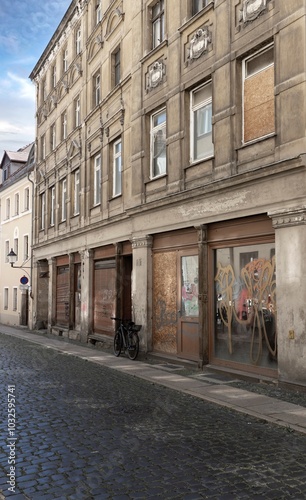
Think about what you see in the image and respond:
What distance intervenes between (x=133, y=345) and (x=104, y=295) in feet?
14.4

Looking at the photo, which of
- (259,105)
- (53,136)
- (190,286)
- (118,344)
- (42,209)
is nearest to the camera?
(259,105)

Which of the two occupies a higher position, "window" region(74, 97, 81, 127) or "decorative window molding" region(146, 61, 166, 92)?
"window" region(74, 97, 81, 127)

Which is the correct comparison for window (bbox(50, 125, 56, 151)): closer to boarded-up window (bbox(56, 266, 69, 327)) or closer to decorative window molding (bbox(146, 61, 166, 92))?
boarded-up window (bbox(56, 266, 69, 327))

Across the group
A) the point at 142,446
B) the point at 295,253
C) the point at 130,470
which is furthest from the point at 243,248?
the point at 130,470

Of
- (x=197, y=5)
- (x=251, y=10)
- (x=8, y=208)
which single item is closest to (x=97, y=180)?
(x=197, y=5)

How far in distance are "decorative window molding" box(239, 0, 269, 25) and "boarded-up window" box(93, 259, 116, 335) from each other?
30.2 ft

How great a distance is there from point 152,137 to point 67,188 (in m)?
8.95

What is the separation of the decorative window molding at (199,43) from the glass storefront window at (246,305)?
4.82 m

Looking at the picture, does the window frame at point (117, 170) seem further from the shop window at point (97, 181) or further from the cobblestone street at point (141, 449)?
the cobblestone street at point (141, 449)

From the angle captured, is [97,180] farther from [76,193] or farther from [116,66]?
[116,66]

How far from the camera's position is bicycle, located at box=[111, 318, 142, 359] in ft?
47.3

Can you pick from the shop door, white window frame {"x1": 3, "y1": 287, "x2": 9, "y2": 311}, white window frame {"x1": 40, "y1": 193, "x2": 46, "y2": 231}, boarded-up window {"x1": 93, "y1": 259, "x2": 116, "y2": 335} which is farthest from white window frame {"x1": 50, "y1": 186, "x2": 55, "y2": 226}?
the shop door

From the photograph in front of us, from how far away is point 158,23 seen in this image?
49.5 ft

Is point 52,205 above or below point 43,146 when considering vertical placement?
below
